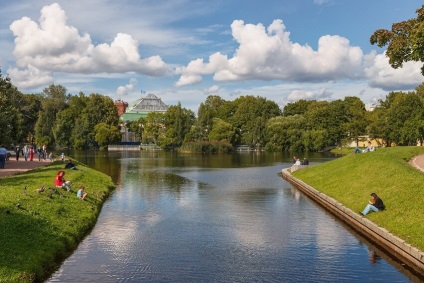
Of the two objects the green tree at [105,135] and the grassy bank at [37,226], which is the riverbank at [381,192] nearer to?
the grassy bank at [37,226]

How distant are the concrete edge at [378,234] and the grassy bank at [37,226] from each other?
13.1 metres

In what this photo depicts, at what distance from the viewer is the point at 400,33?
28.2m

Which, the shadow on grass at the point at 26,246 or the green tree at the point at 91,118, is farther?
the green tree at the point at 91,118

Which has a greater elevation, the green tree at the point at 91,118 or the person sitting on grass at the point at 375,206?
the green tree at the point at 91,118

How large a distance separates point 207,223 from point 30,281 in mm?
11269

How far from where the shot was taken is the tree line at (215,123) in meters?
117

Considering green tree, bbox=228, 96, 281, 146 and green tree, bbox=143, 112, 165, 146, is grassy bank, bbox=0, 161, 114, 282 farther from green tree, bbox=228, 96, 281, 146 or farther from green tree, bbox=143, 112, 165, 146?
green tree, bbox=143, 112, 165, 146

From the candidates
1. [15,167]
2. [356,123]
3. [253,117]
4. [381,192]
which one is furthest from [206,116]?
[381,192]

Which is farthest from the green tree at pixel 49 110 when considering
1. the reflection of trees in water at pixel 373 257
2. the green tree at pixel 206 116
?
the reflection of trees in water at pixel 373 257

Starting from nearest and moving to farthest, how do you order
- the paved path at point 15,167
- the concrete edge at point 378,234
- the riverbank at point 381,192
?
the concrete edge at point 378,234
the riverbank at point 381,192
the paved path at point 15,167

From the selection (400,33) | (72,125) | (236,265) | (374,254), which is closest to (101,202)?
(236,265)

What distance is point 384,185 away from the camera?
28312mm

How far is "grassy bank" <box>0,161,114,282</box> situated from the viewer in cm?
1478

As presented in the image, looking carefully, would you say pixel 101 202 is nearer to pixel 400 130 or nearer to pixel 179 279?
pixel 179 279
